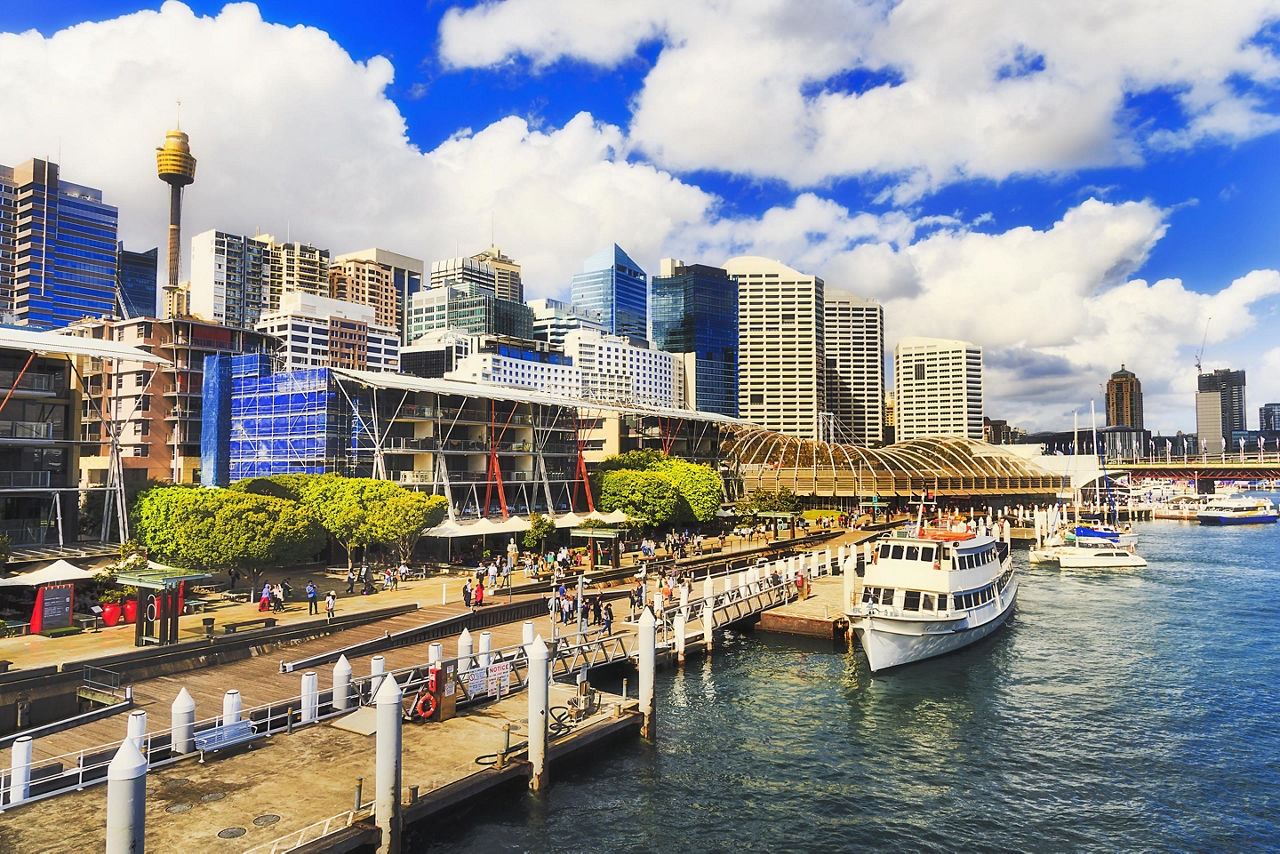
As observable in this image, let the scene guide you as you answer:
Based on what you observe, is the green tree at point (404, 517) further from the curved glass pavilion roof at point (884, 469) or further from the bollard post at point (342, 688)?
the curved glass pavilion roof at point (884, 469)

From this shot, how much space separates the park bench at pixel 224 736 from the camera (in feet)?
81.1

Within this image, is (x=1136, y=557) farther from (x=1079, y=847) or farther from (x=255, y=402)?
(x=255, y=402)

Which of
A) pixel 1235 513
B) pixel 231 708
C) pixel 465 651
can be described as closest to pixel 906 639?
pixel 465 651

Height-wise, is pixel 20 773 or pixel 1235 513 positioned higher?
pixel 1235 513

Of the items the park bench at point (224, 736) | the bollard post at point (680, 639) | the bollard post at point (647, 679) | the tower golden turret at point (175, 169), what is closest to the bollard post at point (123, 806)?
the park bench at point (224, 736)

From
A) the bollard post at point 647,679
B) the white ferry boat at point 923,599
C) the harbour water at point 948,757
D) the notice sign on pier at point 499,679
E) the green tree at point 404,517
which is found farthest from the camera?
the green tree at point 404,517

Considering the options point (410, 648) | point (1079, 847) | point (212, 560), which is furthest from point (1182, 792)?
point (212, 560)

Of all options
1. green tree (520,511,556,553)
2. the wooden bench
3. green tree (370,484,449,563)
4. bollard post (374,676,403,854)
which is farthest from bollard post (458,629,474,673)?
green tree (520,511,556,553)

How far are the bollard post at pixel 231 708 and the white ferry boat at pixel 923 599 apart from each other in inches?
1182

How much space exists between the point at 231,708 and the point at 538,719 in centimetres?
954

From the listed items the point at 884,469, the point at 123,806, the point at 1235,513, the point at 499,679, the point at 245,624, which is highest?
the point at 884,469

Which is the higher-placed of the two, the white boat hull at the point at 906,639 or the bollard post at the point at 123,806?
the bollard post at the point at 123,806

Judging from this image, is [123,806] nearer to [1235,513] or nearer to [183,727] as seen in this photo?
[183,727]

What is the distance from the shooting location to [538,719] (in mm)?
27125
